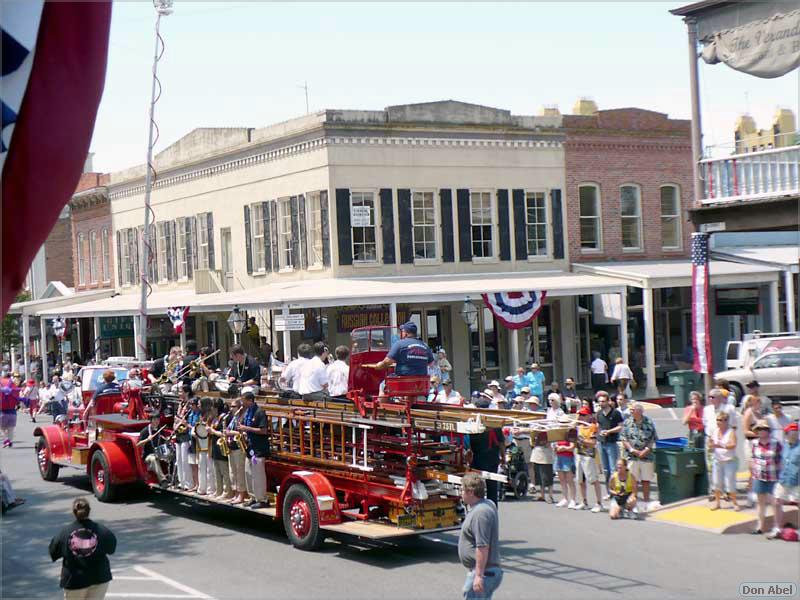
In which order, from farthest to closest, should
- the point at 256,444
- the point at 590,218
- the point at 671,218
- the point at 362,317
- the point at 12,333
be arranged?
the point at 12,333
the point at 671,218
the point at 590,218
the point at 362,317
the point at 256,444

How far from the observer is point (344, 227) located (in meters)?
31.1

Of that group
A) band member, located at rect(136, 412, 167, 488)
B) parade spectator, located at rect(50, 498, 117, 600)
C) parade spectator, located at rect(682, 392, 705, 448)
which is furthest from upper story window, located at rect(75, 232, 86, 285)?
parade spectator, located at rect(50, 498, 117, 600)

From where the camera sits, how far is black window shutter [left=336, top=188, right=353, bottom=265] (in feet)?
101

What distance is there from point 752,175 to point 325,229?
15.7 metres

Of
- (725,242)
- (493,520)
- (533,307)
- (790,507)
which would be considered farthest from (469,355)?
(493,520)

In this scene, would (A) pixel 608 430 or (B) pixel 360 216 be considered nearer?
(A) pixel 608 430

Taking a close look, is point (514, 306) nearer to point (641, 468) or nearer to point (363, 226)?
point (363, 226)

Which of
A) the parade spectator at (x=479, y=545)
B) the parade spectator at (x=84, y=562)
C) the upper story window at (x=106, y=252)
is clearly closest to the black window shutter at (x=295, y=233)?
the upper story window at (x=106, y=252)

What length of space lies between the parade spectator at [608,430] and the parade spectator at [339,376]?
3.86m

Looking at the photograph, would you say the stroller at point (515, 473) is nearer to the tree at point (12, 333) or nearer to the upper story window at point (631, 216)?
the upper story window at point (631, 216)

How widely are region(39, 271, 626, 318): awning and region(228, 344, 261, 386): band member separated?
1012 centimetres

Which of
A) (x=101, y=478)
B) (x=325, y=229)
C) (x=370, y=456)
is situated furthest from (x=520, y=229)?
(x=370, y=456)

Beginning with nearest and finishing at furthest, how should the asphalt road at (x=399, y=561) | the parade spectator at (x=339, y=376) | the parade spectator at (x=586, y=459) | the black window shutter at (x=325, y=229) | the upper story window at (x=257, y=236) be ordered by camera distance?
the asphalt road at (x=399, y=561) < the parade spectator at (x=339, y=376) < the parade spectator at (x=586, y=459) < the black window shutter at (x=325, y=229) < the upper story window at (x=257, y=236)

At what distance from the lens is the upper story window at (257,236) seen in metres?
34.2
